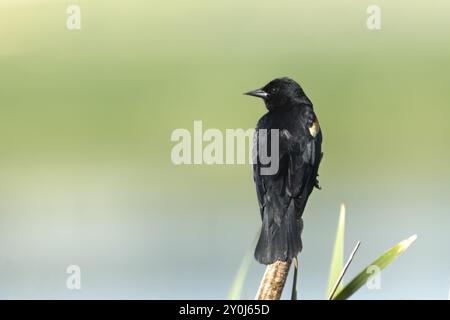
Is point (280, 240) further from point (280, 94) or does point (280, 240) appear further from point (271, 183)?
point (280, 94)

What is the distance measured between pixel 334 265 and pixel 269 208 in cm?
69

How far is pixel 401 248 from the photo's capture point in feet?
4.72

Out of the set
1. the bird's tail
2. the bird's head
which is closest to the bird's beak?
the bird's head

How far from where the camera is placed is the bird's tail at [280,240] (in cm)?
187

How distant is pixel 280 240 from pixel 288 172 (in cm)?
35

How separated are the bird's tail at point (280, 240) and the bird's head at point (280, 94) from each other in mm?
619

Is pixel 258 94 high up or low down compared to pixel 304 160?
up

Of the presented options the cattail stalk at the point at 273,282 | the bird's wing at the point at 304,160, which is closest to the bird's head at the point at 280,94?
the bird's wing at the point at 304,160

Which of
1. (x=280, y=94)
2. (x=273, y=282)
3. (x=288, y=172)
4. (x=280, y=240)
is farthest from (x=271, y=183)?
(x=273, y=282)

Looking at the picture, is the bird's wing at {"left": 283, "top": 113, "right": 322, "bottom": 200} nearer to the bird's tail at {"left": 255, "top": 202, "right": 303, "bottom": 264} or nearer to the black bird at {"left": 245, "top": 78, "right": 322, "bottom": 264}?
the black bird at {"left": 245, "top": 78, "right": 322, "bottom": 264}

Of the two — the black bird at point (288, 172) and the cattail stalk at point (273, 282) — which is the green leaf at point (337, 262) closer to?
the cattail stalk at point (273, 282)

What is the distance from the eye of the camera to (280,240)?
1970 mm
